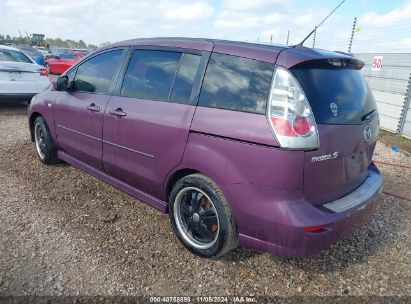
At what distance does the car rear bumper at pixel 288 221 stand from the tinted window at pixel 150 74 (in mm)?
1199

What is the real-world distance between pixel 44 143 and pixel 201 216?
3.02 metres

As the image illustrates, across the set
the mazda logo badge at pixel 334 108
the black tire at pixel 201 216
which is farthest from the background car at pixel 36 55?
the mazda logo badge at pixel 334 108

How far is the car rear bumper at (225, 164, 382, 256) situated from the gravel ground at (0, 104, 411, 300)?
1.37ft

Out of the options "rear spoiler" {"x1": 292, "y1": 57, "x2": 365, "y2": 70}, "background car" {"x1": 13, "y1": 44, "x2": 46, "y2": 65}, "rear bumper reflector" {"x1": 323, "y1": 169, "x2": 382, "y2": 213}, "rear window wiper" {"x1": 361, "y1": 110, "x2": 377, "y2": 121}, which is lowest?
"rear bumper reflector" {"x1": 323, "y1": 169, "x2": 382, "y2": 213}

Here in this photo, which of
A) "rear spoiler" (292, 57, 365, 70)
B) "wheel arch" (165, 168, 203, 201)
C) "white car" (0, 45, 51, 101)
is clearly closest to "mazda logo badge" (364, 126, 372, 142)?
"rear spoiler" (292, 57, 365, 70)

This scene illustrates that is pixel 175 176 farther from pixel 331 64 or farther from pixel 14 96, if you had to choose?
pixel 14 96

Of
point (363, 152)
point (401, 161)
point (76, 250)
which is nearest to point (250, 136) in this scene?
point (363, 152)

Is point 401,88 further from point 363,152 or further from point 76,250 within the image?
point 76,250

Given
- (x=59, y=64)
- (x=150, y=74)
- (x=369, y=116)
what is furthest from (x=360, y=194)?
(x=59, y=64)

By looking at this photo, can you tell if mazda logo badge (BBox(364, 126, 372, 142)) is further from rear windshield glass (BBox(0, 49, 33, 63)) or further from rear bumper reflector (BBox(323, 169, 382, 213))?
rear windshield glass (BBox(0, 49, 33, 63))

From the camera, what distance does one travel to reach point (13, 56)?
28.0 ft

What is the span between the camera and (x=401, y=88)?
8273 mm

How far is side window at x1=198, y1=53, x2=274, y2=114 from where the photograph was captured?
2.45m

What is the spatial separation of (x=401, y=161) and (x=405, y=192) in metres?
1.70
